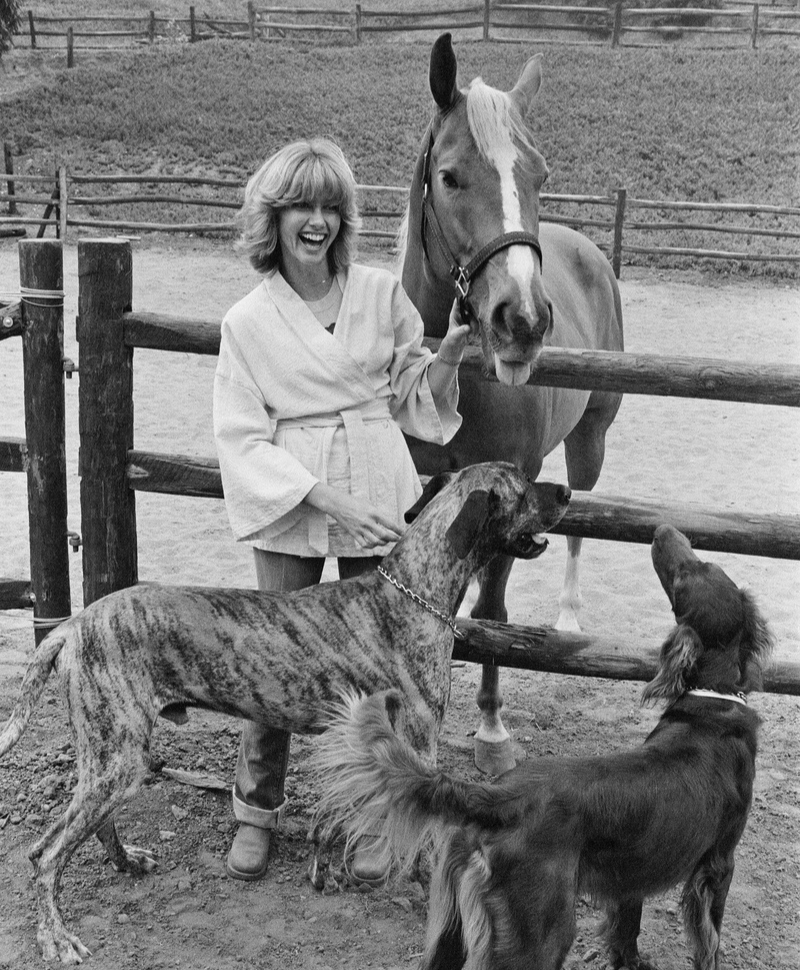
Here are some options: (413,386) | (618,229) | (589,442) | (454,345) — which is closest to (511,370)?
(454,345)

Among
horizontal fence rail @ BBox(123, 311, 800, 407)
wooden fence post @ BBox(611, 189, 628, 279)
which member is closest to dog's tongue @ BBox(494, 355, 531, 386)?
horizontal fence rail @ BBox(123, 311, 800, 407)

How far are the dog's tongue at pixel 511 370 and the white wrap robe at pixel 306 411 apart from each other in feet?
0.97

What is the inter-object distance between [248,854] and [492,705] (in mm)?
1239

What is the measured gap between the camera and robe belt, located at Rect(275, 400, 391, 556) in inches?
122

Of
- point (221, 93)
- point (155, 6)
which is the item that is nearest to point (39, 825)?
point (221, 93)

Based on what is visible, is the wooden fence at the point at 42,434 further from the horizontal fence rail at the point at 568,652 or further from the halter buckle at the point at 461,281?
the horizontal fence rail at the point at 568,652

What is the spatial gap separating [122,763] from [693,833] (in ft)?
5.07

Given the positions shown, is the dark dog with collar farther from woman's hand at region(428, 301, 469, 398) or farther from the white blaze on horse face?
the white blaze on horse face

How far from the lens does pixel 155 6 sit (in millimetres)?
30656

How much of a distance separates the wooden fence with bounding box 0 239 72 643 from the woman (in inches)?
46.5

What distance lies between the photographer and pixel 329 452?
3.10m

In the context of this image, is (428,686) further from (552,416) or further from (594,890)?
(552,416)

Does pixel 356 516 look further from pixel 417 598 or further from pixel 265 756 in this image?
pixel 265 756

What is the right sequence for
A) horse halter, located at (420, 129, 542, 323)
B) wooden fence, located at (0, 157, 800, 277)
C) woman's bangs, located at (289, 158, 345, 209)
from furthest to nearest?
wooden fence, located at (0, 157, 800, 277)
horse halter, located at (420, 129, 542, 323)
woman's bangs, located at (289, 158, 345, 209)
